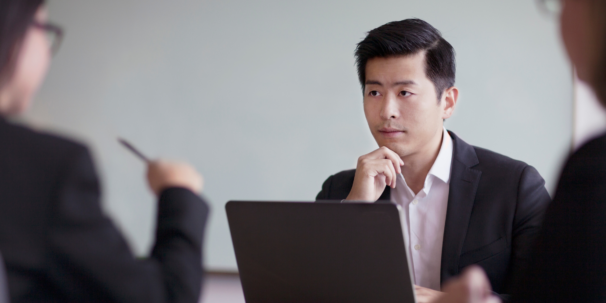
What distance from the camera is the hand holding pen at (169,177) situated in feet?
2.63

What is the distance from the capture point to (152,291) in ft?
2.21

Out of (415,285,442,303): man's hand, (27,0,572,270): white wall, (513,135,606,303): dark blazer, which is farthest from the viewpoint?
(27,0,572,270): white wall

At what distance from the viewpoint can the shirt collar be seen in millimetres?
1589

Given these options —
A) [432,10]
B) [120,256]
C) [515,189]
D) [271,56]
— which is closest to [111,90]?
[271,56]

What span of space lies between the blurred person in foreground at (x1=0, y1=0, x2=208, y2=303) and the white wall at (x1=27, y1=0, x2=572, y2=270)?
197cm

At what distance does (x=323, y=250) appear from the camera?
3.02 ft

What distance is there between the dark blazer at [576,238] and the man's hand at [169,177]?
501 mm

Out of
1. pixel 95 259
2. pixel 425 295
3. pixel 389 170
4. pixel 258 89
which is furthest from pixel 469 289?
pixel 258 89

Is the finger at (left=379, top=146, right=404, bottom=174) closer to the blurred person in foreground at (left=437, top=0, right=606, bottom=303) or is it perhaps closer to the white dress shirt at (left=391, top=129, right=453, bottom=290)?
the white dress shirt at (left=391, top=129, right=453, bottom=290)

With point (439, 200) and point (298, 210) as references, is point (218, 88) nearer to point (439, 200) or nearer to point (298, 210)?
point (439, 200)

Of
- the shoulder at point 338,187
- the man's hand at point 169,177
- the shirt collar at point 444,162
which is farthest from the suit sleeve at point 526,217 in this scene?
the man's hand at point 169,177

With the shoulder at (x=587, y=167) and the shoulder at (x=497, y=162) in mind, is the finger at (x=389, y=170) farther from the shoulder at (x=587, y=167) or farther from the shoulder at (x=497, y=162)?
the shoulder at (x=587, y=167)

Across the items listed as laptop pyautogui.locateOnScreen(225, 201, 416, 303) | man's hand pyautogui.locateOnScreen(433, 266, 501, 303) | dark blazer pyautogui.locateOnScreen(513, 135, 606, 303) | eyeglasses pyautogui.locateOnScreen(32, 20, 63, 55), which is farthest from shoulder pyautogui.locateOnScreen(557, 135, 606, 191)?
eyeglasses pyautogui.locateOnScreen(32, 20, 63, 55)

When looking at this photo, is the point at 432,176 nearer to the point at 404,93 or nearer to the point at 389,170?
the point at 389,170
